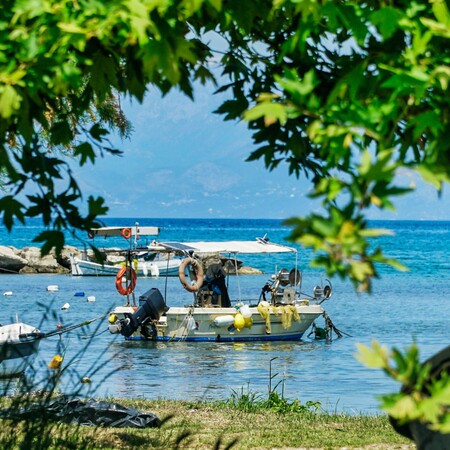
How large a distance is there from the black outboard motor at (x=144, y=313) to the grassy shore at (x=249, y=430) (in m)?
12.9

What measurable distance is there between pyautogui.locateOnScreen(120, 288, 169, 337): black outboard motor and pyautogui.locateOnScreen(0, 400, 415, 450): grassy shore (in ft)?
42.5

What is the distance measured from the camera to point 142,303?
93.2ft

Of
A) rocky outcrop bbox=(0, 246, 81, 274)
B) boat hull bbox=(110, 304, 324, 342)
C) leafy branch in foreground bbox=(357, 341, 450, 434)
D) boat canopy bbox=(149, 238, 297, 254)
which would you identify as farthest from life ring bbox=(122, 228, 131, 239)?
rocky outcrop bbox=(0, 246, 81, 274)

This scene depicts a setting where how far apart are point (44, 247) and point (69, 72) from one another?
1.13 metres

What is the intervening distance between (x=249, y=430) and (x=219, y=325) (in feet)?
51.9

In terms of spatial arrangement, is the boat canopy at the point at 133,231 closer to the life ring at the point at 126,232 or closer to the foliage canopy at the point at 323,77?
the life ring at the point at 126,232

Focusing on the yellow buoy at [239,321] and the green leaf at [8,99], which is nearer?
the green leaf at [8,99]

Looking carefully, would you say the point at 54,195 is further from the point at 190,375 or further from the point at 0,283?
the point at 0,283

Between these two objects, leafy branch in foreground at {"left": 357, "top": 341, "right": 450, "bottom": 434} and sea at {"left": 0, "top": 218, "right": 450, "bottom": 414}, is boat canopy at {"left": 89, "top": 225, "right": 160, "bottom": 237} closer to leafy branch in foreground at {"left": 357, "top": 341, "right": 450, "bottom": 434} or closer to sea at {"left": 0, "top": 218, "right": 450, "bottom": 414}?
sea at {"left": 0, "top": 218, "right": 450, "bottom": 414}

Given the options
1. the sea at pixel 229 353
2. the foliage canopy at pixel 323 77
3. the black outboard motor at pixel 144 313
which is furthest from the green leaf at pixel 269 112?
the black outboard motor at pixel 144 313

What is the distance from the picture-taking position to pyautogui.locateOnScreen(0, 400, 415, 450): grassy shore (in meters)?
9.73

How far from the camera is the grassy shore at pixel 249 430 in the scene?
9.73 meters

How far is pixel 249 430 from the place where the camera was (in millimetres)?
11336

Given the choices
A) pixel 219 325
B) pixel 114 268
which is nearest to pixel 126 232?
pixel 219 325
